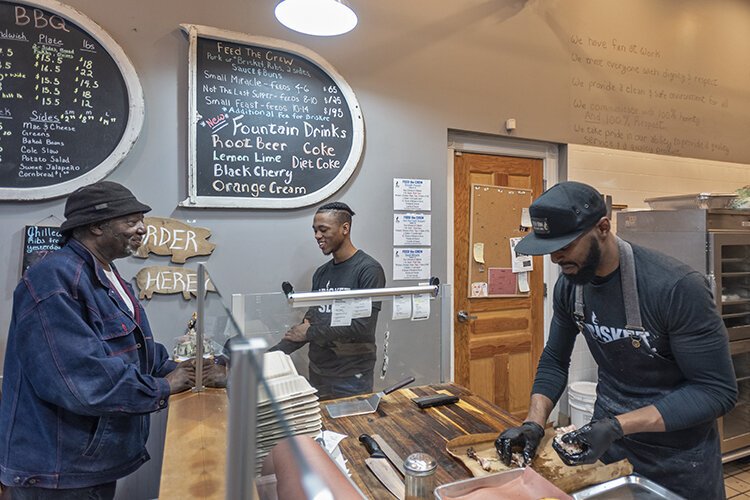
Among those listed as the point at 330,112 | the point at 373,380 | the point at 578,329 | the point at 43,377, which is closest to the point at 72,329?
the point at 43,377

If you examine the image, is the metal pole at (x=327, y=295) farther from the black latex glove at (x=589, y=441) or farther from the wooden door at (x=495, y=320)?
the wooden door at (x=495, y=320)

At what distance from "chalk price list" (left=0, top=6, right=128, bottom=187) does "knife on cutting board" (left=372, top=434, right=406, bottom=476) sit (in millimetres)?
1842

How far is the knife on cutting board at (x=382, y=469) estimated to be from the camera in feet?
3.40

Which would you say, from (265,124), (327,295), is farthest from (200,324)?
(265,124)

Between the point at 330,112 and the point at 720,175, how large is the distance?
3658 mm

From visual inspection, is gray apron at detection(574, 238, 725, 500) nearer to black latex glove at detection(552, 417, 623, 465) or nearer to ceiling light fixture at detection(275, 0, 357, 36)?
black latex glove at detection(552, 417, 623, 465)

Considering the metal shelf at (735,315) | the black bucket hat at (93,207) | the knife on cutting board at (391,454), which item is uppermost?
the black bucket hat at (93,207)

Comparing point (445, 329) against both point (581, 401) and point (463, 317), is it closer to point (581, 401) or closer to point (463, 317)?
point (463, 317)

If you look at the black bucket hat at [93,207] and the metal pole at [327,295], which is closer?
the black bucket hat at [93,207]

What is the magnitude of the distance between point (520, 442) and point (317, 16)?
184cm

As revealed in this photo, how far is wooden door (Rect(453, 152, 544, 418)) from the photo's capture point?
304cm

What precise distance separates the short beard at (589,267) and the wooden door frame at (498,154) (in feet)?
4.83

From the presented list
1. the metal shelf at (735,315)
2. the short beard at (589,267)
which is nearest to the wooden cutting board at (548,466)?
the short beard at (589,267)

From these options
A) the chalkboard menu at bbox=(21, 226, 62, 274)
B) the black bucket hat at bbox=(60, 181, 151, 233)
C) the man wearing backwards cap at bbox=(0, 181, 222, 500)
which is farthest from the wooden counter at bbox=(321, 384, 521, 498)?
the chalkboard menu at bbox=(21, 226, 62, 274)
